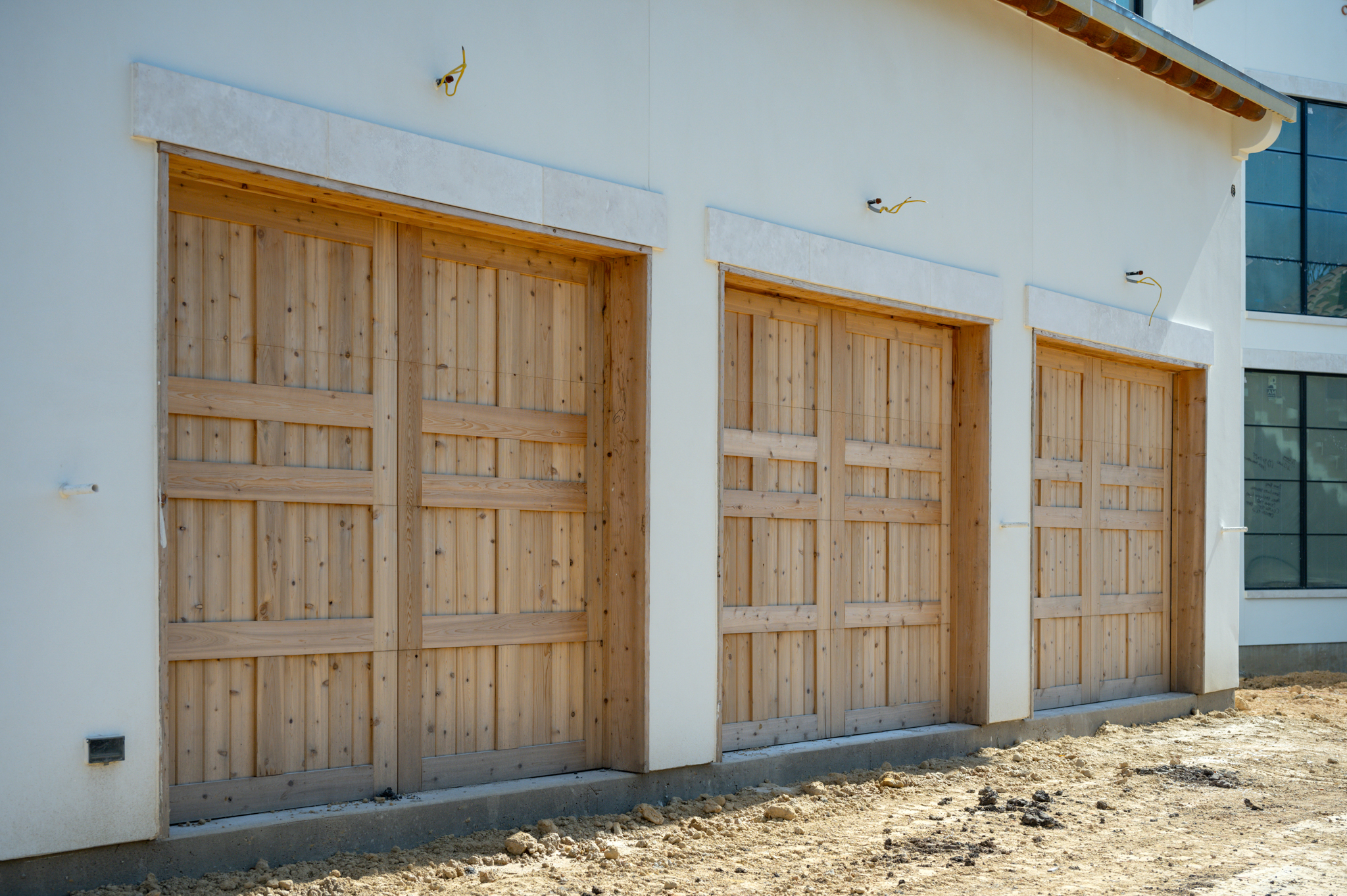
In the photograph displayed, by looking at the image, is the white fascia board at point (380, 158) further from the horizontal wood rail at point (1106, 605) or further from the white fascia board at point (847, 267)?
the horizontal wood rail at point (1106, 605)

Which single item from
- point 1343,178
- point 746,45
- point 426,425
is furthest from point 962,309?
point 1343,178

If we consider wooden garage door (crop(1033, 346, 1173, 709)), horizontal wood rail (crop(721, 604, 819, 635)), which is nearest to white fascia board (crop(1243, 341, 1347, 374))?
wooden garage door (crop(1033, 346, 1173, 709))

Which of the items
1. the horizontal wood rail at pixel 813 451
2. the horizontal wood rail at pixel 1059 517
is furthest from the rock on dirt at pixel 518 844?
the horizontal wood rail at pixel 1059 517

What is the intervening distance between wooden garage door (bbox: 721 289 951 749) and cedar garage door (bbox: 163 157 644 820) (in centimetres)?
112

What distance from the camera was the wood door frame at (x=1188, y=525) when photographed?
10.5 meters

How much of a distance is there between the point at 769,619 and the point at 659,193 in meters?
2.66

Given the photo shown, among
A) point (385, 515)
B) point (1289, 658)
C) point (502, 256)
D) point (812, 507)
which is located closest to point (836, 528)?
point (812, 507)

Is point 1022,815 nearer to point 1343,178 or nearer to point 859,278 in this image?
point 859,278

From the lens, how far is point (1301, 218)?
46.4ft

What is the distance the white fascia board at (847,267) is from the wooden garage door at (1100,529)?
4.47 feet

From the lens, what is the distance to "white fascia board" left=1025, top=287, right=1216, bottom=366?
8875 mm

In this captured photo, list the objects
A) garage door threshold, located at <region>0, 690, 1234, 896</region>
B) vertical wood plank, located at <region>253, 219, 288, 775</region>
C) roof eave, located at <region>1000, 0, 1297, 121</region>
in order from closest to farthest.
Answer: garage door threshold, located at <region>0, 690, 1234, 896</region> → vertical wood plank, located at <region>253, 219, 288, 775</region> → roof eave, located at <region>1000, 0, 1297, 121</region>

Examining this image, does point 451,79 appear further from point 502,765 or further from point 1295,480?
point 1295,480

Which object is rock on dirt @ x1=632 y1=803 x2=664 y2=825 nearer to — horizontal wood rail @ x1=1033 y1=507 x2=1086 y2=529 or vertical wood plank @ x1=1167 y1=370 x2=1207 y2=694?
horizontal wood rail @ x1=1033 y1=507 x2=1086 y2=529
